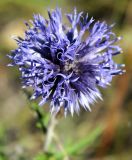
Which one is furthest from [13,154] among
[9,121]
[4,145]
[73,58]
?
[73,58]

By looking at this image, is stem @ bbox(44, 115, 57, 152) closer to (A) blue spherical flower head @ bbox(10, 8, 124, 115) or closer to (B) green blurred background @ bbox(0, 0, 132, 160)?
(A) blue spherical flower head @ bbox(10, 8, 124, 115)

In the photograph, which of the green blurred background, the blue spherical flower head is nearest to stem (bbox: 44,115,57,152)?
the blue spherical flower head

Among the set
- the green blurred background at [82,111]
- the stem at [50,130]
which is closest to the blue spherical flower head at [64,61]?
the stem at [50,130]

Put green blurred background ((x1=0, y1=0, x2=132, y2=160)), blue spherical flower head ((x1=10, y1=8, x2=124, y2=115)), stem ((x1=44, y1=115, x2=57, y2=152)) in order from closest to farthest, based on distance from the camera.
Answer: blue spherical flower head ((x1=10, y1=8, x2=124, y2=115))
stem ((x1=44, y1=115, x2=57, y2=152))
green blurred background ((x1=0, y1=0, x2=132, y2=160))

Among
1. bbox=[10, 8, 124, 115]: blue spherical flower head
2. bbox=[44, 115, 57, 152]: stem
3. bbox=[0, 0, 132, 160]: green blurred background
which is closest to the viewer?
bbox=[10, 8, 124, 115]: blue spherical flower head

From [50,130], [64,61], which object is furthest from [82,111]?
[64,61]
